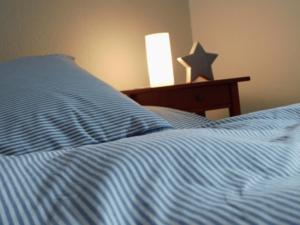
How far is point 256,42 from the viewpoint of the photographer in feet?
6.81

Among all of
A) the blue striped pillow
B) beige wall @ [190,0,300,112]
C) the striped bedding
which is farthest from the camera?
beige wall @ [190,0,300,112]

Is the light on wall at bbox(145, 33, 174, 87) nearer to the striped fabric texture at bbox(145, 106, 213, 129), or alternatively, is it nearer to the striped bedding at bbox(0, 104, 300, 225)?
the striped fabric texture at bbox(145, 106, 213, 129)

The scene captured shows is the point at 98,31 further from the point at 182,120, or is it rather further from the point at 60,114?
the point at 60,114

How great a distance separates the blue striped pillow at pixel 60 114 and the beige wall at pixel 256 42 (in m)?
1.29

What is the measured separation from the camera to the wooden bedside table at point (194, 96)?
1588 mm

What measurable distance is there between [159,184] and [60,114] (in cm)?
45

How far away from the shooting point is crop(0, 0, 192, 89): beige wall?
5.30ft

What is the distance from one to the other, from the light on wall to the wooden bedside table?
0.12 m

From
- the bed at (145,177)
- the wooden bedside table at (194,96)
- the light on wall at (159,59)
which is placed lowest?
the wooden bedside table at (194,96)

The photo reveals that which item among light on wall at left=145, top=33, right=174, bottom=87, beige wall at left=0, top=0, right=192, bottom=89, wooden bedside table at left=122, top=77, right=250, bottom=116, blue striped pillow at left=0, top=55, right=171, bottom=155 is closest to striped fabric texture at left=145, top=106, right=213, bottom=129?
blue striped pillow at left=0, top=55, right=171, bottom=155

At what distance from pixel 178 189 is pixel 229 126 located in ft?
1.49

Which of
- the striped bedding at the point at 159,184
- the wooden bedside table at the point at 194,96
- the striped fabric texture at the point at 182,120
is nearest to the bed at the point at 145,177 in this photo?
the striped bedding at the point at 159,184

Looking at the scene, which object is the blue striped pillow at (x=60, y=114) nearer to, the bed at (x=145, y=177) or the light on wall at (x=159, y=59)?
the bed at (x=145, y=177)

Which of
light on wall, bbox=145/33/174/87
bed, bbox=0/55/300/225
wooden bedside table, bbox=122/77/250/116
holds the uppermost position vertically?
light on wall, bbox=145/33/174/87
